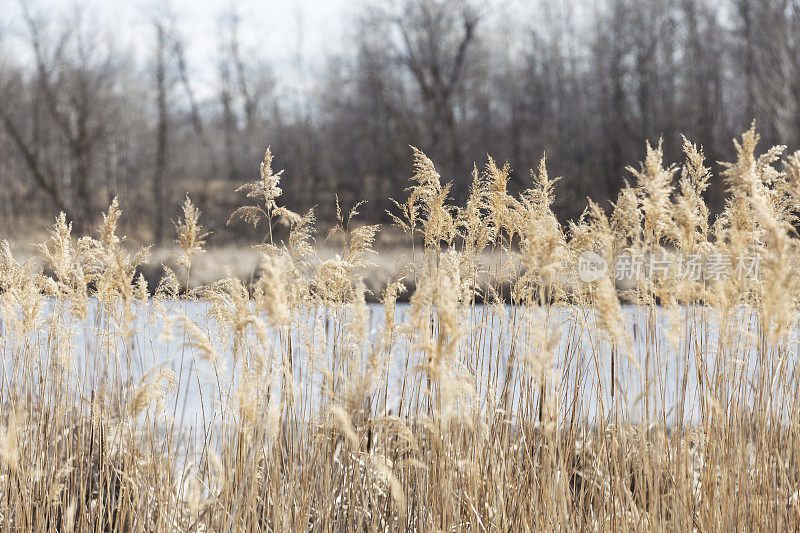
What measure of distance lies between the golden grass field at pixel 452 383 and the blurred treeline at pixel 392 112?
14.4 metres

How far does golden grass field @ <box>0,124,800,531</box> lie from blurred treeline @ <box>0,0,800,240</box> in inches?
568

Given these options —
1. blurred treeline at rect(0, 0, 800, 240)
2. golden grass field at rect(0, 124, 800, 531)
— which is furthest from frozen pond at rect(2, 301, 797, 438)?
blurred treeline at rect(0, 0, 800, 240)

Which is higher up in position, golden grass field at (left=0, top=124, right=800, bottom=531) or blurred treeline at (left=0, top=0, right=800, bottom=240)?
blurred treeline at (left=0, top=0, right=800, bottom=240)

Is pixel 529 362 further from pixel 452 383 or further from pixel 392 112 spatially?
pixel 392 112

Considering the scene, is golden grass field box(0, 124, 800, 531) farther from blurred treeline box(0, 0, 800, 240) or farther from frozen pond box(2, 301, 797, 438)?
blurred treeline box(0, 0, 800, 240)

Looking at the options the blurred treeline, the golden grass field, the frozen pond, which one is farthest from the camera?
the blurred treeline

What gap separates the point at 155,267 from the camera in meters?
10.5

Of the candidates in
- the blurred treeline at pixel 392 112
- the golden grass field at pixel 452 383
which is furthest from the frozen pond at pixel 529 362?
the blurred treeline at pixel 392 112

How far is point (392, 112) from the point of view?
68.0 ft

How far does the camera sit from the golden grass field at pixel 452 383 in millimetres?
1584

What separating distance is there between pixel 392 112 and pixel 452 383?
20009 mm

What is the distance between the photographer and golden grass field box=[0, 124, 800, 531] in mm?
1584

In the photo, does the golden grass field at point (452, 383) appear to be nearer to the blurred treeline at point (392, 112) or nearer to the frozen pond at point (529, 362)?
the frozen pond at point (529, 362)

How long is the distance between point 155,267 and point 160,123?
10.6 meters
